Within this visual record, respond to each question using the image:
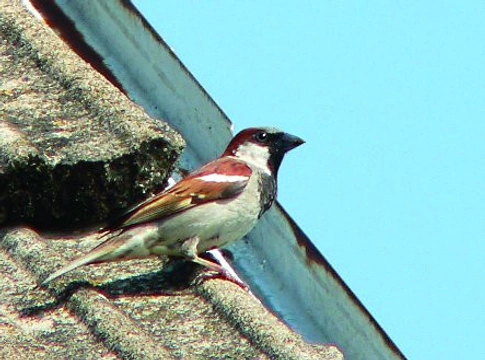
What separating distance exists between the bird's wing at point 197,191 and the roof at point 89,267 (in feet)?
0.45

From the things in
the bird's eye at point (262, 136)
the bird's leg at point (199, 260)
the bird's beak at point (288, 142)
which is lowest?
the bird's beak at point (288, 142)

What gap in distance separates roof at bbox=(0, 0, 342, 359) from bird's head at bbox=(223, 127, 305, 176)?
1028 millimetres

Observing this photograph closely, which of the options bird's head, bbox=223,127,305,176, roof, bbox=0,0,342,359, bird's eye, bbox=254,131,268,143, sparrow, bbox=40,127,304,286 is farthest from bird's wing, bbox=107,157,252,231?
bird's eye, bbox=254,131,268,143

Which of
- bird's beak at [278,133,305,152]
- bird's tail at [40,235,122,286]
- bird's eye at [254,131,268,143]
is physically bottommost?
bird's beak at [278,133,305,152]

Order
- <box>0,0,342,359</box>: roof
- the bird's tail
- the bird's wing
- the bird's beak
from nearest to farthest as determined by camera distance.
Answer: <box>0,0,342,359</box>: roof
the bird's tail
the bird's wing
the bird's beak

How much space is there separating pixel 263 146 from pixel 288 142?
100 millimetres

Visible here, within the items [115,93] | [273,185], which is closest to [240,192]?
[273,185]

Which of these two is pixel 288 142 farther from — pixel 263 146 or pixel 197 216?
pixel 197 216

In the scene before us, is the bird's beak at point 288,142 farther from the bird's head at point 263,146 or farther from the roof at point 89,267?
the roof at point 89,267

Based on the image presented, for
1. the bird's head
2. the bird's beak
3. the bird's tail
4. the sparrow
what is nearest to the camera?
the bird's tail

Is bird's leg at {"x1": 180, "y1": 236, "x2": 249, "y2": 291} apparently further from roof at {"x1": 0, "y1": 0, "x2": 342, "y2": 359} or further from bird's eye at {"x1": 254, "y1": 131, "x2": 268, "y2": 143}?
bird's eye at {"x1": 254, "y1": 131, "x2": 268, "y2": 143}

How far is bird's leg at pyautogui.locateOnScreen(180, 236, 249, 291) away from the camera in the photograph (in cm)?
327

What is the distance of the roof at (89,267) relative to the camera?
8.99 feet

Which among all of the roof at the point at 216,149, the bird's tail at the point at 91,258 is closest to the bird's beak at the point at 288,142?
the roof at the point at 216,149
